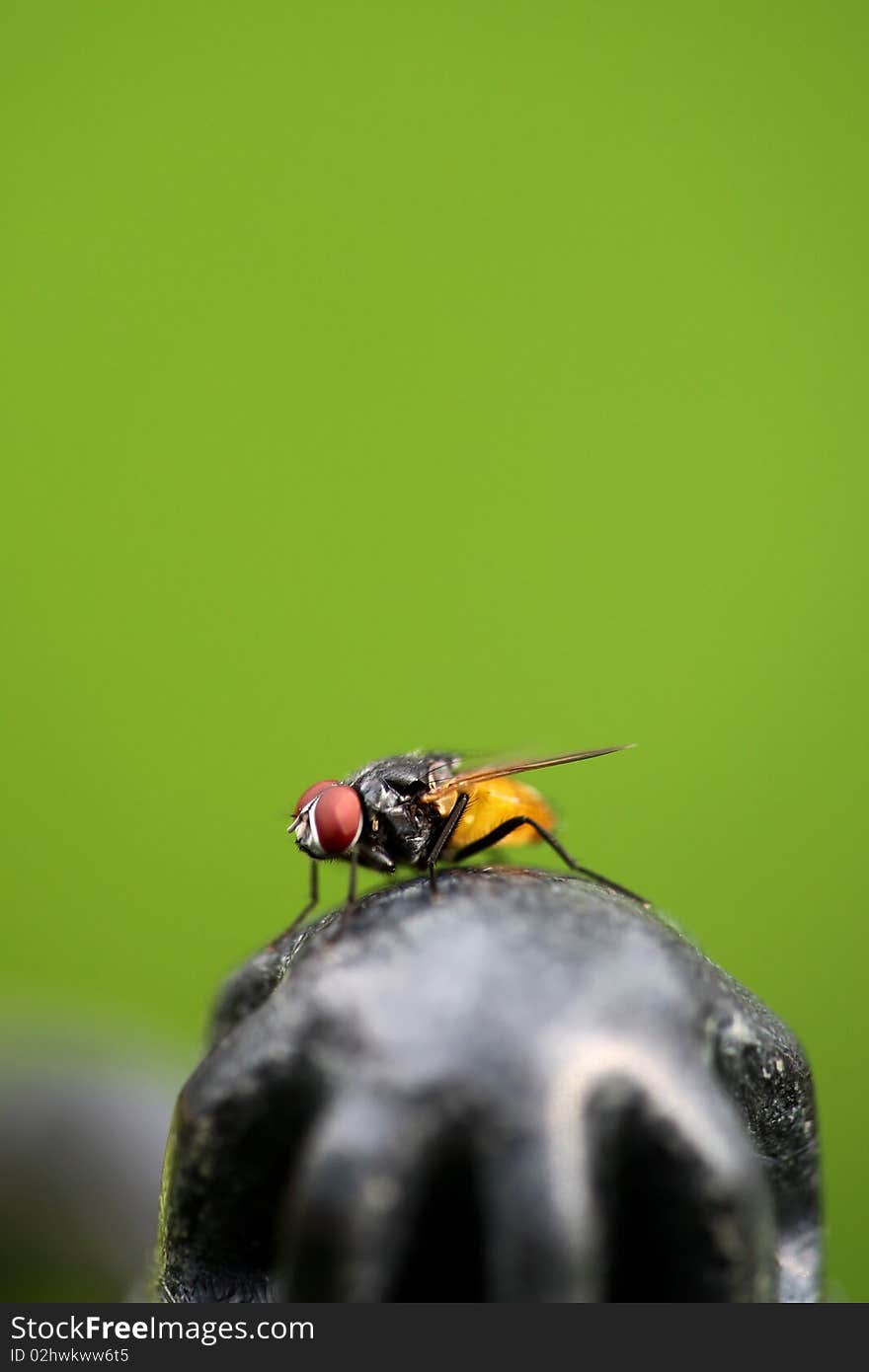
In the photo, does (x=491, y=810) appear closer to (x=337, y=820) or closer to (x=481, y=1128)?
(x=337, y=820)

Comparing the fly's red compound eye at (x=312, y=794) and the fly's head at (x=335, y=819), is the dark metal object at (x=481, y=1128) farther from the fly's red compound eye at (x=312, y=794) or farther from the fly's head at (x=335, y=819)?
the fly's red compound eye at (x=312, y=794)

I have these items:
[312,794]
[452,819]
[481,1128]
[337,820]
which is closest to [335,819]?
[337,820]

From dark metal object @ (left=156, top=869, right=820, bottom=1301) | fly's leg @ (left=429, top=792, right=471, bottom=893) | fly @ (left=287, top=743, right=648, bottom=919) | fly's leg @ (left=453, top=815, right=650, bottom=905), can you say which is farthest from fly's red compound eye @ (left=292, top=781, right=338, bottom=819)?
dark metal object @ (left=156, top=869, right=820, bottom=1301)

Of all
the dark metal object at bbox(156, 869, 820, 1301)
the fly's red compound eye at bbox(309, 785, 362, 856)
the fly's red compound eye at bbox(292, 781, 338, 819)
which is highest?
the fly's red compound eye at bbox(292, 781, 338, 819)

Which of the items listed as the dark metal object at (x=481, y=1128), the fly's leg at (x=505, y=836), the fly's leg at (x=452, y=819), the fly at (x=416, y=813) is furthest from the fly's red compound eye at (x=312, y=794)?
the dark metal object at (x=481, y=1128)

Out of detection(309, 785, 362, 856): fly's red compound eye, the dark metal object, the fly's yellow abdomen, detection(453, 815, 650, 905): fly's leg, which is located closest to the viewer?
the dark metal object

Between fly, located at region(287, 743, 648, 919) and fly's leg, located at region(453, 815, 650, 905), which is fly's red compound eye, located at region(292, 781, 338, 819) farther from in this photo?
fly's leg, located at region(453, 815, 650, 905)
